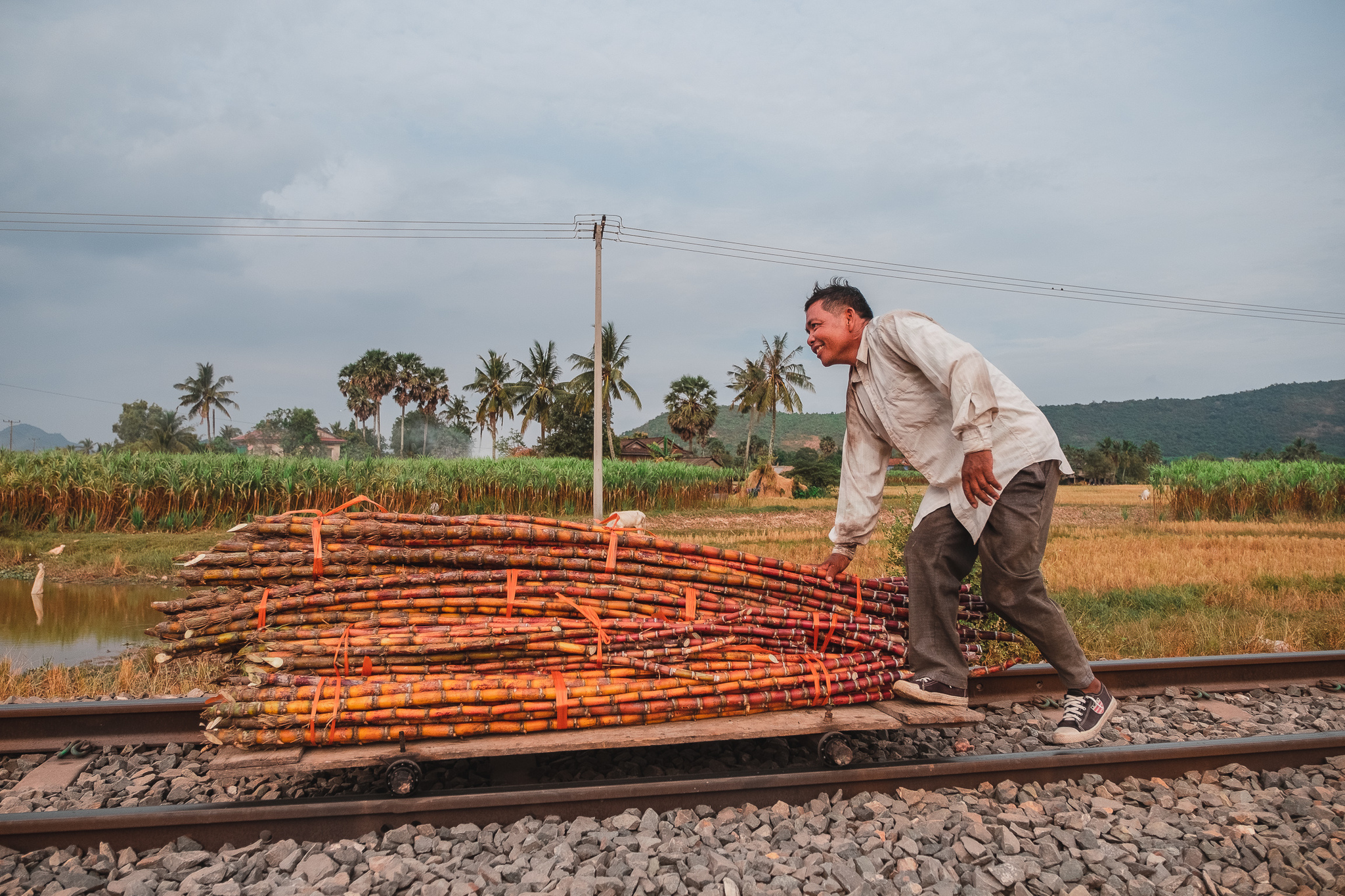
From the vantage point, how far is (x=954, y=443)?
3.21 metres

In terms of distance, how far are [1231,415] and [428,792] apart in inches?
5321

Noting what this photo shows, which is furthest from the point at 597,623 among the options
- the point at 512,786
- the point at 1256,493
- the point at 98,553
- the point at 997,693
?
the point at 1256,493

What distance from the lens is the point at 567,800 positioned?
2850mm

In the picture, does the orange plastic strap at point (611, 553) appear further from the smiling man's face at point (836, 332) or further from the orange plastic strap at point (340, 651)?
the smiling man's face at point (836, 332)

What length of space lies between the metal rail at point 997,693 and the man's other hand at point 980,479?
1.85 m

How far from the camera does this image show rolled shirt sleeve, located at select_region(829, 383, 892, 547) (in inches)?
137

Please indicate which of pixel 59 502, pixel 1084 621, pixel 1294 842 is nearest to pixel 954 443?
pixel 1294 842

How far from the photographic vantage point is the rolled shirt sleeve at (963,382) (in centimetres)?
285

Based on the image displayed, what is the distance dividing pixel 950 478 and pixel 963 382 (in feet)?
1.62

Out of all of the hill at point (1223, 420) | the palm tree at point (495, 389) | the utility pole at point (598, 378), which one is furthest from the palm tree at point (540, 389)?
the hill at point (1223, 420)

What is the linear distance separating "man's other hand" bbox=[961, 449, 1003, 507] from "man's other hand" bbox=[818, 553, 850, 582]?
822mm

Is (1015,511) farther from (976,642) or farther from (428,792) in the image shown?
(428,792)

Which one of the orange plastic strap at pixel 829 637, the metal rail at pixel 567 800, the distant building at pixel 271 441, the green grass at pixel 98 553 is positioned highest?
the distant building at pixel 271 441

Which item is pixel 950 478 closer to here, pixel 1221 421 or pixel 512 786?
pixel 512 786
